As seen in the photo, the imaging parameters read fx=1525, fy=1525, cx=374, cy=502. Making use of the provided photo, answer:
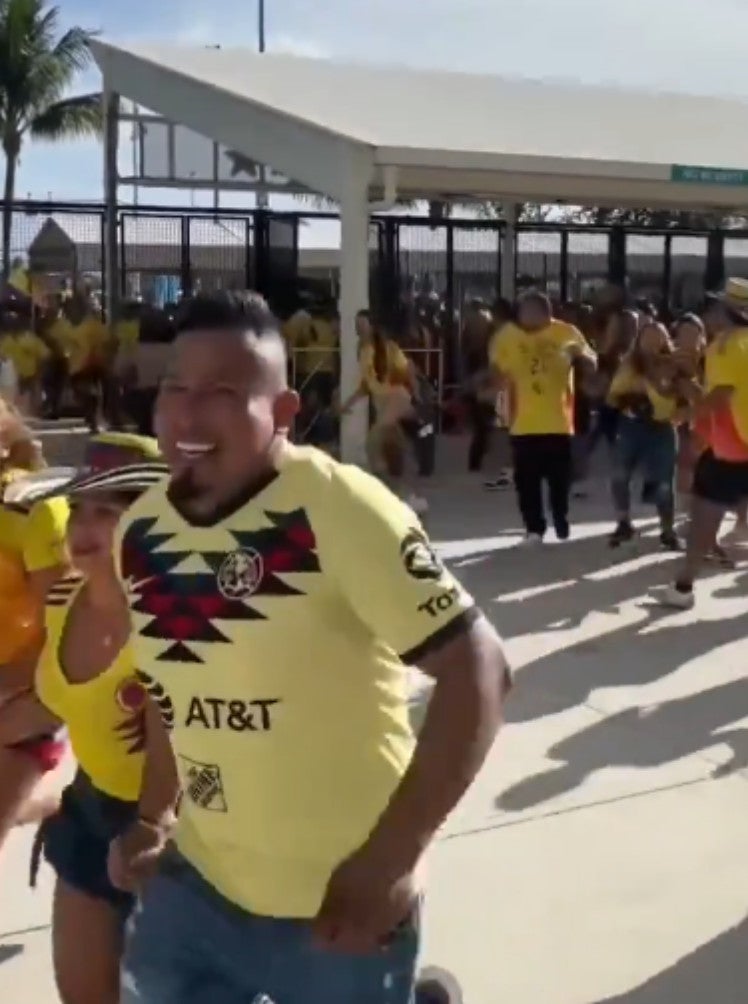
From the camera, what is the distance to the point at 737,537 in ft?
32.3

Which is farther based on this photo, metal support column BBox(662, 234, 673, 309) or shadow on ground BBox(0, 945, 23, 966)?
metal support column BBox(662, 234, 673, 309)

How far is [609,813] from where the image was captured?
4.87 meters

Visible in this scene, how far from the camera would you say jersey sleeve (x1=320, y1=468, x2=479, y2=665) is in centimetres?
196

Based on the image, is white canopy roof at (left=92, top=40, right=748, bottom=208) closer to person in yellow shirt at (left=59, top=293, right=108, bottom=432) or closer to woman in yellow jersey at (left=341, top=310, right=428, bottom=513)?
woman in yellow jersey at (left=341, top=310, right=428, bottom=513)

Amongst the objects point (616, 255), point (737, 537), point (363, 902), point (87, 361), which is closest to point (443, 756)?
point (363, 902)

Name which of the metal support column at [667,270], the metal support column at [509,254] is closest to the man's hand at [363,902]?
the metal support column at [509,254]

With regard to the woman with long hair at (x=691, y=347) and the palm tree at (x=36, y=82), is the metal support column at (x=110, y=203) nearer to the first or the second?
the woman with long hair at (x=691, y=347)

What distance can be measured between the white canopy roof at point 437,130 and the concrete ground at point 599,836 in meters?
6.07

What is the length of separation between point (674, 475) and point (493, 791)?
4767 mm

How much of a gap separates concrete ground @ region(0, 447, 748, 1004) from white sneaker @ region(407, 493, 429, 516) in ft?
10.8

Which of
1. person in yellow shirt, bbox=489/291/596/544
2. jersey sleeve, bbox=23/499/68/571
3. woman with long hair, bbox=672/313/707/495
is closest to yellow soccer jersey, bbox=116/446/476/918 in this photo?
jersey sleeve, bbox=23/499/68/571

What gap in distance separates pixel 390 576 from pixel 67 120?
3002 centimetres

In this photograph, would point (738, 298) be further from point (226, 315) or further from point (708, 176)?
point (708, 176)

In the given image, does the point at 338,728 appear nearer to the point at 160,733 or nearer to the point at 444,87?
the point at 160,733
